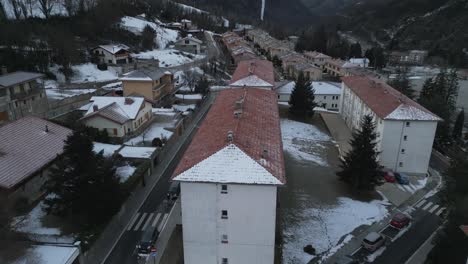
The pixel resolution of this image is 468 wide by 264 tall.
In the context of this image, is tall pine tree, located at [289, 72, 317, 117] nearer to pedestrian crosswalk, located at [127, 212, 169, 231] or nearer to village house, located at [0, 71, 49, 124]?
pedestrian crosswalk, located at [127, 212, 169, 231]

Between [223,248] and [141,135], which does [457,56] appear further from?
[223,248]

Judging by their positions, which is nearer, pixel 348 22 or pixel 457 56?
pixel 457 56

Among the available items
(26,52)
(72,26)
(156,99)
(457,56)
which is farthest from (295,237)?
(457,56)

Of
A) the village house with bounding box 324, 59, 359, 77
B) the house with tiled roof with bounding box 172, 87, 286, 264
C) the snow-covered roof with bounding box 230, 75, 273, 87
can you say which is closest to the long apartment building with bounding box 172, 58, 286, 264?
the house with tiled roof with bounding box 172, 87, 286, 264

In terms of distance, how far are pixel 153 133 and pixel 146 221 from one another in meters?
14.3

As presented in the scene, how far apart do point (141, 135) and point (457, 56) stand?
11209cm

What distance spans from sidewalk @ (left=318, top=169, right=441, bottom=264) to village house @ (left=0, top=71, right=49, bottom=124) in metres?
31.6

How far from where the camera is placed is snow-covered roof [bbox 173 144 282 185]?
664 inches

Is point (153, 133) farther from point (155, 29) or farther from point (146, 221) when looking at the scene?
point (155, 29)

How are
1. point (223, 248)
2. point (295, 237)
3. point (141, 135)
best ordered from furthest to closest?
point (141, 135) < point (295, 237) < point (223, 248)

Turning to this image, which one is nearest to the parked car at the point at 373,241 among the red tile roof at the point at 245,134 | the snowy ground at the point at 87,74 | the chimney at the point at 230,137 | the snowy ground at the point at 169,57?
the red tile roof at the point at 245,134

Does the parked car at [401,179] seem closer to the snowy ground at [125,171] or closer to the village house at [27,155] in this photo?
the snowy ground at [125,171]

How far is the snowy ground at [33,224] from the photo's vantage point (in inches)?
805

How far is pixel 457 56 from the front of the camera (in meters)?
110
